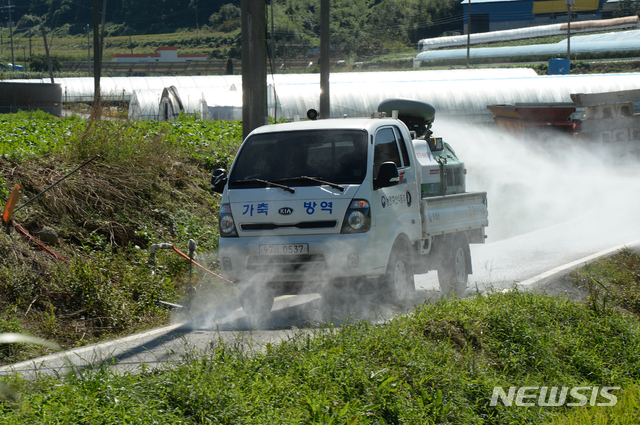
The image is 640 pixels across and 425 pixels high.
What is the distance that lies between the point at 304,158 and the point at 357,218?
103 cm

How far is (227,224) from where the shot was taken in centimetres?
784

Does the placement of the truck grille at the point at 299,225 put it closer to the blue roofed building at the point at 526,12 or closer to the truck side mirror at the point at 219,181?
the truck side mirror at the point at 219,181

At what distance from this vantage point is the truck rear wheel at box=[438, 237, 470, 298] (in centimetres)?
969

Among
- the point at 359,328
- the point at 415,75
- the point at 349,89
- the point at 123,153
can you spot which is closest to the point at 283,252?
the point at 359,328

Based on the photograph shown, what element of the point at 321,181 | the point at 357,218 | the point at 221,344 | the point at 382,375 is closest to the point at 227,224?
the point at 321,181

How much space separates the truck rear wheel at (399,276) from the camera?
25.8 feet

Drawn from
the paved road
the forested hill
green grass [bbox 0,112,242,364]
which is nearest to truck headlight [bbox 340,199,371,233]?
the paved road

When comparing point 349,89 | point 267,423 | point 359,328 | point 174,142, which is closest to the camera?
point 267,423

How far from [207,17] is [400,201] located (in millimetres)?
177899

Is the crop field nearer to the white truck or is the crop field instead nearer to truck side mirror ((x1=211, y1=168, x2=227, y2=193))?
the white truck

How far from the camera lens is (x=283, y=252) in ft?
24.7

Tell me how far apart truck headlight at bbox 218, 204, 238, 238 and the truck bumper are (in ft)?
0.33

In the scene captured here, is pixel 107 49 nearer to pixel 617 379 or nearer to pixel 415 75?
pixel 415 75

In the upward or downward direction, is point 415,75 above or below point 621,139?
above
